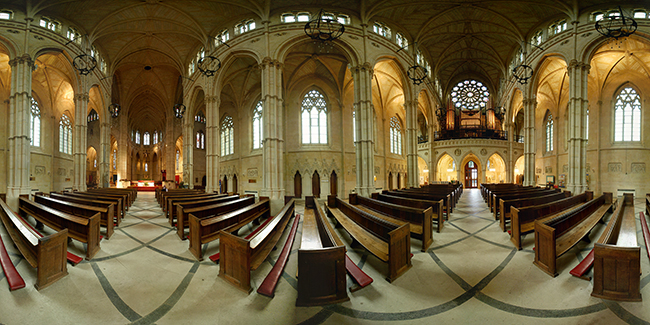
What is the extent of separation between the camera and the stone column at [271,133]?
15.1 meters

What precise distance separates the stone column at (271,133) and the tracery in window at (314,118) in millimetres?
6158

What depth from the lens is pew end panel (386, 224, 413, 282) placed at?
3461 millimetres

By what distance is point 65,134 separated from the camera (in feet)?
78.8

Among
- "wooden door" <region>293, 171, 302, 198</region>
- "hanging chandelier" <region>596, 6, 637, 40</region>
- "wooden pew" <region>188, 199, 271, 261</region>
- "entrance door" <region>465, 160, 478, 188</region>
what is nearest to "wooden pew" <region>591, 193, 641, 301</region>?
"wooden pew" <region>188, 199, 271, 261</region>

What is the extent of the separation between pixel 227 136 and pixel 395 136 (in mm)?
16996

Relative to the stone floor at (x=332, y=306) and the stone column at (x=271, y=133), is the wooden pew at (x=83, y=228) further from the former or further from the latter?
the stone column at (x=271, y=133)

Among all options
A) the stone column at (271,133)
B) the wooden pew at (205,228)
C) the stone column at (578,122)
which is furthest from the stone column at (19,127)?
the stone column at (578,122)

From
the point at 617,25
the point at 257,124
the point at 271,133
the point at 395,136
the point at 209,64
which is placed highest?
the point at 617,25

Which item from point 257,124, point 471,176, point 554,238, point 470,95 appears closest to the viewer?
point 554,238

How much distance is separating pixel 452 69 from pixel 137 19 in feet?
99.7

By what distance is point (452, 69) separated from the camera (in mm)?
30328

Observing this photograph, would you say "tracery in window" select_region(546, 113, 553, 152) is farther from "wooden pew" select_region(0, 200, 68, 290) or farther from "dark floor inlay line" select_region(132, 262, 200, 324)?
"wooden pew" select_region(0, 200, 68, 290)

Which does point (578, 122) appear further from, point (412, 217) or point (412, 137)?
point (412, 217)

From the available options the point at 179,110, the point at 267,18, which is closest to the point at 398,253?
the point at 267,18
